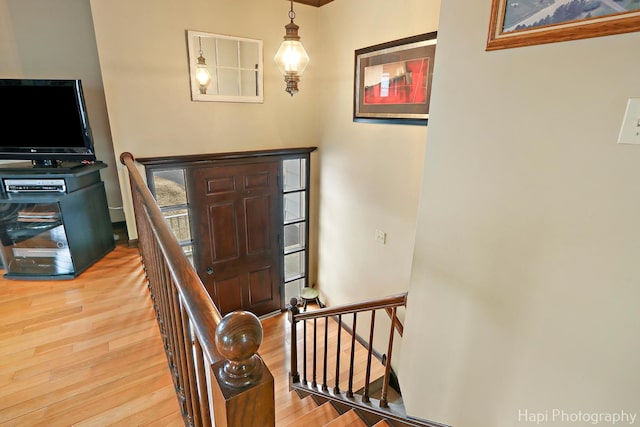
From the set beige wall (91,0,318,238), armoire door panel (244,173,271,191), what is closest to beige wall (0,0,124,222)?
beige wall (91,0,318,238)

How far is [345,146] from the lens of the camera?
396 centimetres

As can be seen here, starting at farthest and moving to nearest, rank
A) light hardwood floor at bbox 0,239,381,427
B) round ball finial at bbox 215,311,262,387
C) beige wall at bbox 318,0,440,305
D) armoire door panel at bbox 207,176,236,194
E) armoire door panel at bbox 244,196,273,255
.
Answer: armoire door panel at bbox 244,196,273,255, armoire door panel at bbox 207,176,236,194, beige wall at bbox 318,0,440,305, light hardwood floor at bbox 0,239,381,427, round ball finial at bbox 215,311,262,387

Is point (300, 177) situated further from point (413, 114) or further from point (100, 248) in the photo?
point (100, 248)

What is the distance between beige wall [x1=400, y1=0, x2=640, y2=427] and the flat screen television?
2871 mm

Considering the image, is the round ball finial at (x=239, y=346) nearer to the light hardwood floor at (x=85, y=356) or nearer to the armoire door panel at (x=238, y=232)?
the light hardwood floor at (x=85, y=356)

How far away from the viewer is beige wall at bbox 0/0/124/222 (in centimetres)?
291

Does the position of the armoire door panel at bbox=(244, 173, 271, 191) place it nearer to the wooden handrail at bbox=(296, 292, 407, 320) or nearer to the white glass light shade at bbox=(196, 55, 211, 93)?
the white glass light shade at bbox=(196, 55, 211, 93)

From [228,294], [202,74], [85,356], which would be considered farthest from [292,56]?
[228,294]

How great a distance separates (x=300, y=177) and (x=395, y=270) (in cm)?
201

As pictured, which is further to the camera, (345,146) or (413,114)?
(345,146)

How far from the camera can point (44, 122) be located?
8.76 feet

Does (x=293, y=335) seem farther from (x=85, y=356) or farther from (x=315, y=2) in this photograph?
(x=315, y=2)

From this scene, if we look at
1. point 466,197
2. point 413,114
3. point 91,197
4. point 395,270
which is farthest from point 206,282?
point 466,197

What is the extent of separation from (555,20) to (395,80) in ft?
6.73
